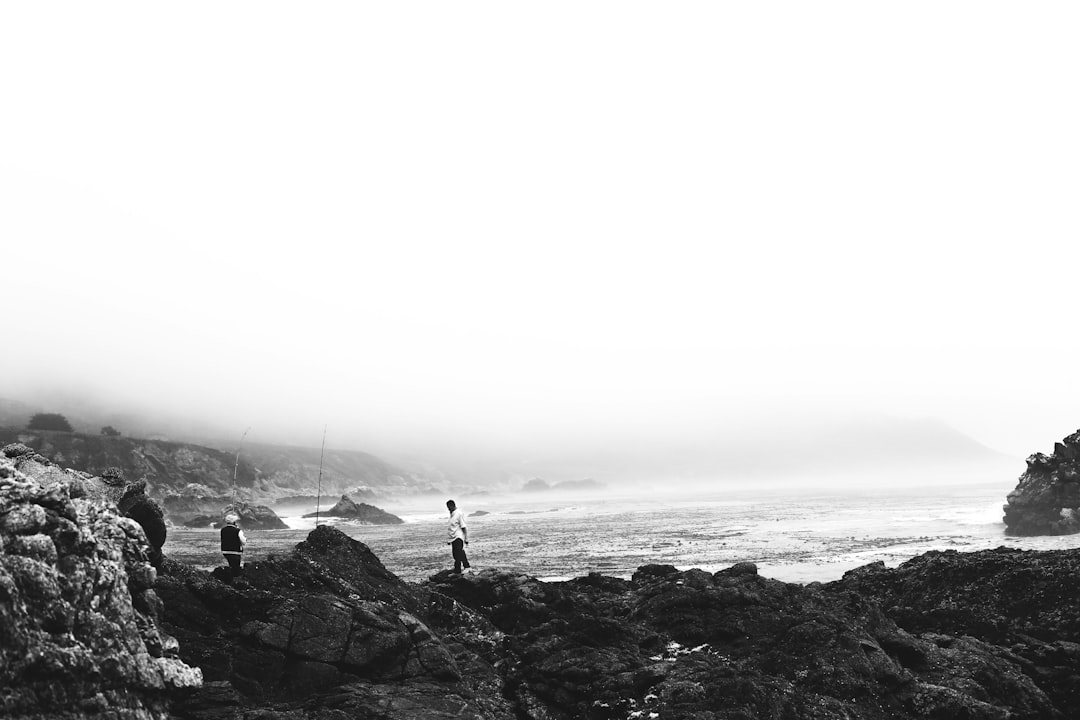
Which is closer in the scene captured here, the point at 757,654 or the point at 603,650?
the point at 603,650

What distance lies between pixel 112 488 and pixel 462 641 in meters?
11.3

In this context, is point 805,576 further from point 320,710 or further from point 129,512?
point 129,512

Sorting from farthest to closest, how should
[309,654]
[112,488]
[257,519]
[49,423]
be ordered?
1. [49,423]
2. [257,519]
3. [112,488]
4. [309,654]

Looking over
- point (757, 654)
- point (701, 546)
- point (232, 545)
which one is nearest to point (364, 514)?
point (701, 546)

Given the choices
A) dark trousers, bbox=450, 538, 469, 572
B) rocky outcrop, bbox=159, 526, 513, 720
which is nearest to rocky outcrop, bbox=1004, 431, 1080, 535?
dark trousers, bbox=450, 538, 469, 572

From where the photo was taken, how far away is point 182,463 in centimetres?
10488

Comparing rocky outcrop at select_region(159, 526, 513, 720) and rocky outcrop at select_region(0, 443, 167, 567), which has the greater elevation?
rocky outcrop at select_region(0, 443, 167, 567)

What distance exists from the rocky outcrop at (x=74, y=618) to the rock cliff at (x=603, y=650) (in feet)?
3.19

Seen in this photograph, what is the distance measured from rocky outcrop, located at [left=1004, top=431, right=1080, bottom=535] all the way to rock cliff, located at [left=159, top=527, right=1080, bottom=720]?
103 ft

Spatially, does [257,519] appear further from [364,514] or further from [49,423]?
[49,423]

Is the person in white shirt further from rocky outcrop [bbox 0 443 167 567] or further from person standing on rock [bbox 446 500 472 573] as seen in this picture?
rocky outcrop [bbox 0 443 167 567]

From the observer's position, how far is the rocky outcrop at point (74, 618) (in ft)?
23.1

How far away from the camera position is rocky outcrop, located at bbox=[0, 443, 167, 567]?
572 inches

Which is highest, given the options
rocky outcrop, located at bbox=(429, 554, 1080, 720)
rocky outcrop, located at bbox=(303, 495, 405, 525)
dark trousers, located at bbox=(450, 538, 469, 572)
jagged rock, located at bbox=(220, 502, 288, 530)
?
dark trousers, located at bbox=(450, 538, 469, 572)
